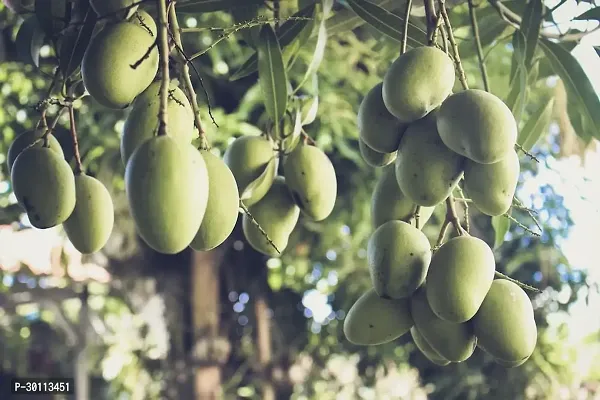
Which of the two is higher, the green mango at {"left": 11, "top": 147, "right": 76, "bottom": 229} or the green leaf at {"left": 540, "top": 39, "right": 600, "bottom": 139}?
the green leaf at {"left": 540, "top": 39, "right": 600, "bottom": 139}

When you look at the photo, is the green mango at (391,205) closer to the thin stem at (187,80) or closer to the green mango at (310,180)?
the green mango at (310,180)

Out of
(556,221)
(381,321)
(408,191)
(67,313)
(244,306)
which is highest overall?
(408,191)

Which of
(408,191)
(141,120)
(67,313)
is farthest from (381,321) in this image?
(67,313)

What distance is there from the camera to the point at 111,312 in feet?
4.62

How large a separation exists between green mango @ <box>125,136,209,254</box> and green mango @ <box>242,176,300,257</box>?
7.1 inches

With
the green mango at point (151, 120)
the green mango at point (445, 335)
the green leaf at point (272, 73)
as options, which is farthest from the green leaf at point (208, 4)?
the green mango at point (445, 335)

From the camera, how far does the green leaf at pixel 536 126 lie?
2.25ft

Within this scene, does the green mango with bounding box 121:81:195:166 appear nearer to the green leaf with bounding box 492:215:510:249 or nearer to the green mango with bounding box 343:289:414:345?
the green mango with bounding box 343:289:414:345

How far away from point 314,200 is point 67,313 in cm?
107

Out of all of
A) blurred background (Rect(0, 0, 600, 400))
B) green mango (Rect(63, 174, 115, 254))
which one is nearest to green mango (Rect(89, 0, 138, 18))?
green mango (Rect(63, 174, 115, 254))

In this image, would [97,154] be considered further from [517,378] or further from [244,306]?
[517,378]

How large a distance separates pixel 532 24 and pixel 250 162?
243 millimetres

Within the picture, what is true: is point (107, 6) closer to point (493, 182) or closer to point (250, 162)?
point (250, 162)

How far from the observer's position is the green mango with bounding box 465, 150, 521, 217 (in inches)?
16.8
